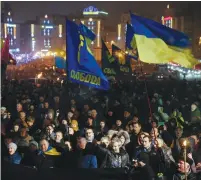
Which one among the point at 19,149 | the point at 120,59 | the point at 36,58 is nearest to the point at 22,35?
the point at 36,58

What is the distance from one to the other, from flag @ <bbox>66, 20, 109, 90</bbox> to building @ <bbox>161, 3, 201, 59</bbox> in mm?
67975

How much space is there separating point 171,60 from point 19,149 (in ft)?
11.4

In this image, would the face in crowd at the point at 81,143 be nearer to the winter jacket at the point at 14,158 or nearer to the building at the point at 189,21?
the winter jacket at the point at 14,158

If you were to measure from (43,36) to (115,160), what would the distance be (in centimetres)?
13203

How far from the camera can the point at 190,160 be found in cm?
632

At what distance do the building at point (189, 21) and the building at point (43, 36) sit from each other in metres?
37.2

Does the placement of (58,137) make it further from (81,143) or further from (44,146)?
(81,143)

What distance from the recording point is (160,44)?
30.2 ft

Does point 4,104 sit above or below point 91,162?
below

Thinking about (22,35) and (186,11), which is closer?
(186,11)

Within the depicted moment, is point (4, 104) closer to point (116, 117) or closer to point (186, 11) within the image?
point (116, 117)

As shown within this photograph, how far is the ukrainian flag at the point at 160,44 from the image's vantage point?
908cm

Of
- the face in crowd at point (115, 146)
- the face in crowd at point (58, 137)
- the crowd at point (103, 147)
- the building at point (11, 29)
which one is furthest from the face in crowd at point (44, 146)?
the building at point (11, 29)

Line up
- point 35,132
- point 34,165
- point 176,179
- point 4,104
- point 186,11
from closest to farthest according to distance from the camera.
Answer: point 176,179
point 34,165
point 35,132
point 4,104
point 186,11
